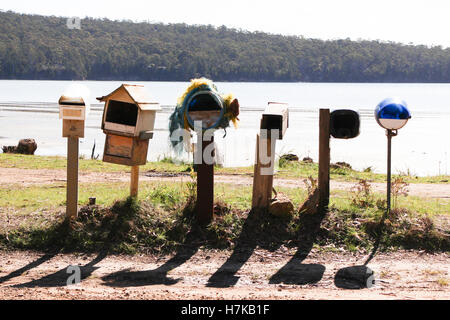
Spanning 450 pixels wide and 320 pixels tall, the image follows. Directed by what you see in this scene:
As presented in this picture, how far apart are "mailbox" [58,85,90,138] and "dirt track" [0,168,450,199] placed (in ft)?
9.01

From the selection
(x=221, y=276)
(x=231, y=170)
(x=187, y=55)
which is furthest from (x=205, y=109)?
(x=187, y=55)

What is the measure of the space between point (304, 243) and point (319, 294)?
1.42m

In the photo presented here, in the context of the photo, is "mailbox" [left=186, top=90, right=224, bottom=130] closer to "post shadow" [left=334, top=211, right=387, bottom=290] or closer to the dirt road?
the dirt road

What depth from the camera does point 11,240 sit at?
284 inches

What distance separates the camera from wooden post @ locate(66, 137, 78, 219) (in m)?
7.38

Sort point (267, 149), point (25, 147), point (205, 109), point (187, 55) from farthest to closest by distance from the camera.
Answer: point (187, 55), point (25, 147), point (267, 149), point (205, 109)

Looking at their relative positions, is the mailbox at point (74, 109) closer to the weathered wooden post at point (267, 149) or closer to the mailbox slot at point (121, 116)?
the mailbox slot at point (121, 116)

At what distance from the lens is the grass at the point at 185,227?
7.23 metres

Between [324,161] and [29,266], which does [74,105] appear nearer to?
[29,266]

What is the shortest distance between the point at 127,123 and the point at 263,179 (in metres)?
1.67

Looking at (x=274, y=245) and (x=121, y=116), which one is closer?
(x=274, y=245)

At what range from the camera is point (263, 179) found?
25.0 feet

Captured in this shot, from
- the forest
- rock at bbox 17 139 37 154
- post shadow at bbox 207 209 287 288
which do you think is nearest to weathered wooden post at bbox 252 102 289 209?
post shadow at bbox 207 209 287 288
